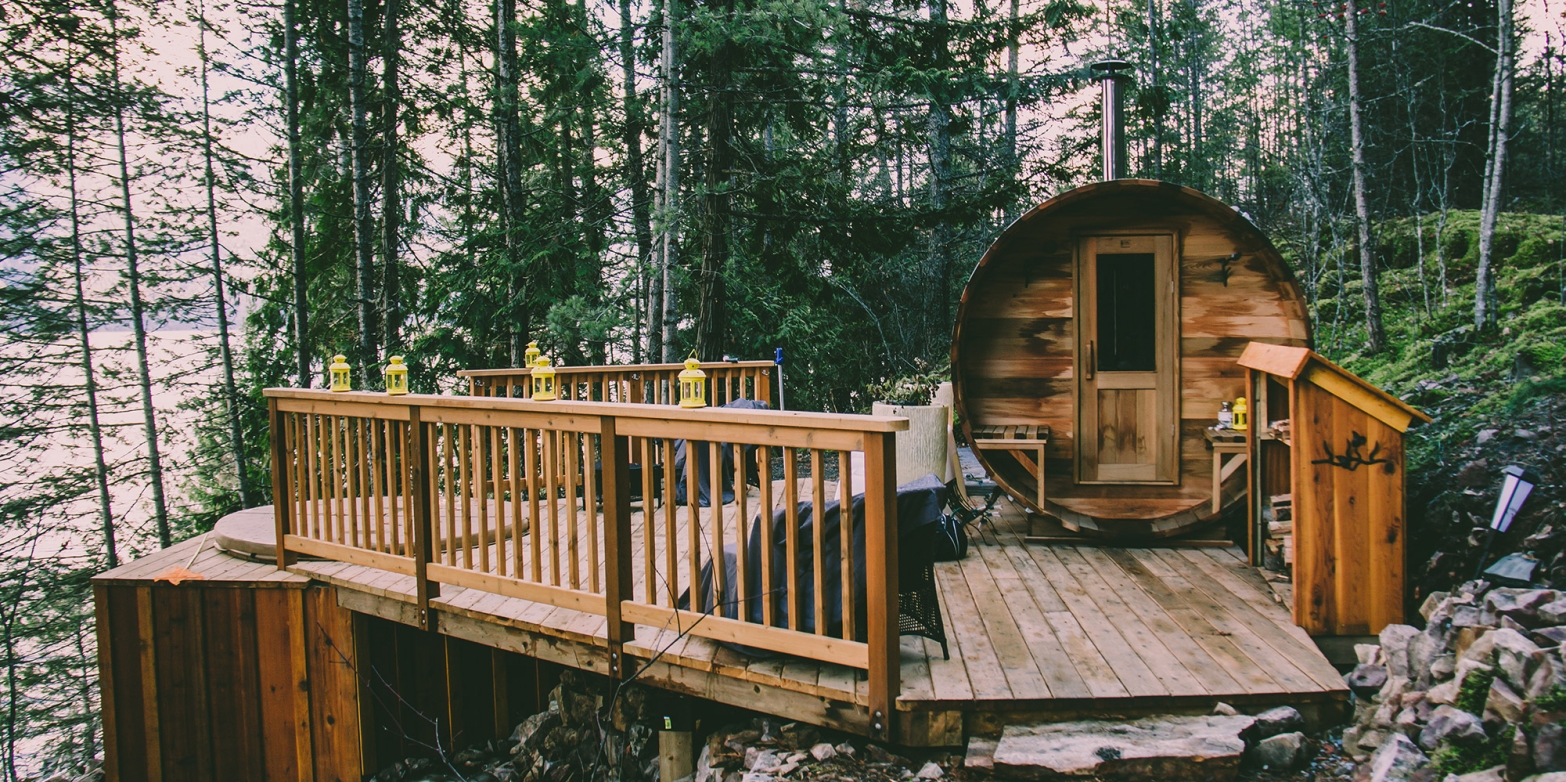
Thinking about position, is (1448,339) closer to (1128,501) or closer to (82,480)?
(1128,501)

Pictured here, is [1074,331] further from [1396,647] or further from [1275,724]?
[1275,724]

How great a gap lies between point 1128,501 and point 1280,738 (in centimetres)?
249

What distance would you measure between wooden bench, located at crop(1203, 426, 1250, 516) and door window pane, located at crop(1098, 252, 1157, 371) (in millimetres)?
557

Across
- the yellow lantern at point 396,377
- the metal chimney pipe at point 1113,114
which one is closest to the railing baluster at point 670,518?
the yellow lantern at point 396,377

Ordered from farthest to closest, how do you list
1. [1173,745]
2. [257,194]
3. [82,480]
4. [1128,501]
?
[257,194], [82,480], [1128,501], [1173,745]

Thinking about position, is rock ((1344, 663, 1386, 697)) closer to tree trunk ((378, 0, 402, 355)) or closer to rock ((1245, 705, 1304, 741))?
rock ((1245, 705, 1304, 741))

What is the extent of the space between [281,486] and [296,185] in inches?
241

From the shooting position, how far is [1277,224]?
1388 centimetres

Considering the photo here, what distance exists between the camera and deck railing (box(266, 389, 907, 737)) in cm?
265

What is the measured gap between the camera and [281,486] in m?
4.34

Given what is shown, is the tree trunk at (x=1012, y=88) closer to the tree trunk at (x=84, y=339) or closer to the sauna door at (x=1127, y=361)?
the sauna door at (x=1127, y=361)

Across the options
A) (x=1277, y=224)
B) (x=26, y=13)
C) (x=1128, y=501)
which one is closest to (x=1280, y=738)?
(x=1128, y=501)

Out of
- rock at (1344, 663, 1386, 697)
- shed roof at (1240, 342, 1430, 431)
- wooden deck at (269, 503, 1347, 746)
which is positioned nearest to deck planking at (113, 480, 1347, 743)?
Result: wooden deck at (269, 503, 1347, 746)

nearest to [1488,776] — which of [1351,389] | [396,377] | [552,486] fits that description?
[1351,389]
